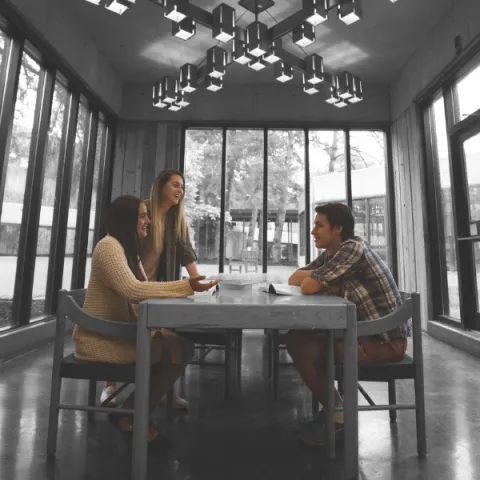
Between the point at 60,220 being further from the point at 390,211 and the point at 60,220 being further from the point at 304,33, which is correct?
the point at 390,211

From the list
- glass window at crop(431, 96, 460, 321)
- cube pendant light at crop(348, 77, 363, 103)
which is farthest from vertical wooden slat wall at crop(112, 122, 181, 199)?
glass window at crop(431, 96, 460, 321)

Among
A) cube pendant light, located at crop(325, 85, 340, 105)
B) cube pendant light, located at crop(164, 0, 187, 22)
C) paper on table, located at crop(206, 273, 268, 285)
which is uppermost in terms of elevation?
cube pendant light, located at crop(325, 85, 340, 105)

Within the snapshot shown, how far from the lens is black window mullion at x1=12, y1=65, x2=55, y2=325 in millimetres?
3422

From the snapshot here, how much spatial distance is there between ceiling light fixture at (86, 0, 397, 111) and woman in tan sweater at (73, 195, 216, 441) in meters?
2.14

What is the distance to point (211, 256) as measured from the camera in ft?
18.1

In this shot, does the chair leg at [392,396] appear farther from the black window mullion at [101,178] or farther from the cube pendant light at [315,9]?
the black window mullion at [101,178]

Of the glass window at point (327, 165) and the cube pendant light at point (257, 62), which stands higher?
the cube pendant light at point (257, 62)

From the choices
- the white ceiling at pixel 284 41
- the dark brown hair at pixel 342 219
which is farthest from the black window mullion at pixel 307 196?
the dark brown hair at pixel 342 219

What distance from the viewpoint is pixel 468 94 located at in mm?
3730

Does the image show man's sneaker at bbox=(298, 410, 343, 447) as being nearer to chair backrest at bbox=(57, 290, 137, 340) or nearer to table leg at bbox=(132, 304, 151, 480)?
table leg at bbox=(132, 304, 151, 480)

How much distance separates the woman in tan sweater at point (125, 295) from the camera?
4.44ft

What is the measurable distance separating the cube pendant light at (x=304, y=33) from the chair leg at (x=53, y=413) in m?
3.10

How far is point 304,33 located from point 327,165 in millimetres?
2750

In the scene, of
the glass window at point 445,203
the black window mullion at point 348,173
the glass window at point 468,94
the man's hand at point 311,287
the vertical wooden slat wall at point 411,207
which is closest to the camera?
the man's hand at point 311,287
